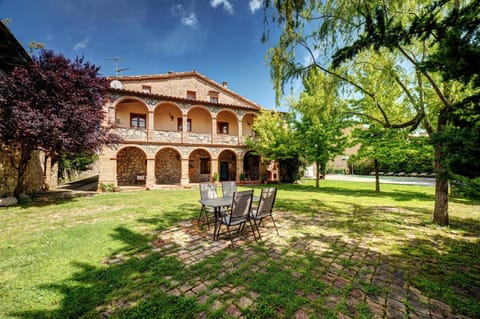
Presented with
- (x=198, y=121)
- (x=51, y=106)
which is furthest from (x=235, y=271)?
(x=198, y=121)

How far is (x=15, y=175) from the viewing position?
9.06 m

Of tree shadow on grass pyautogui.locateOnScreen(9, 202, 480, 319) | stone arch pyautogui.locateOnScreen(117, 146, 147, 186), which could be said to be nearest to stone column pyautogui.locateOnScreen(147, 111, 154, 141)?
stone arch pyautogui.locateOnScreen(117, 146, 147, 186)

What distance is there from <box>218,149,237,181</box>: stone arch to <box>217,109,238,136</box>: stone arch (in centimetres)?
212

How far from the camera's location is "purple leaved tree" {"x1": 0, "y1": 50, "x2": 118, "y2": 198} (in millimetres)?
6746

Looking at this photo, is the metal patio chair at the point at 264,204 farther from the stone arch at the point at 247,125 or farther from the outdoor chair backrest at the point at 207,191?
the stone arch at the point at 247,125

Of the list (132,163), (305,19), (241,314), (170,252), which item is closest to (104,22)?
(132,163)

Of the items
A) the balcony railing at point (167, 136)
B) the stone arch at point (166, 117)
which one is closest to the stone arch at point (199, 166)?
the balcony railing at point (167, 136)

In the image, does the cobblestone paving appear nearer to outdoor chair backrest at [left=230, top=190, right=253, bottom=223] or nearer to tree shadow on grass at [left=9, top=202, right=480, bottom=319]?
tree shadow on grass at [left=9, top=202, right=480, bottom=319]

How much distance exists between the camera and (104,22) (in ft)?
32.7

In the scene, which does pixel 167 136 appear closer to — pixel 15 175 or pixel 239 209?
pixel 15 175

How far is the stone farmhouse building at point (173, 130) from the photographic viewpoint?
1371 cm

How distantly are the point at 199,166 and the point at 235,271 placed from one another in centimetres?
1568

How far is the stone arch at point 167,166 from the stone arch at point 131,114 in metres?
2.89

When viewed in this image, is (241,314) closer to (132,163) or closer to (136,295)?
(136,295)
